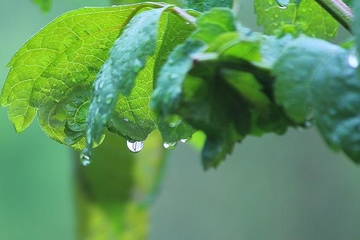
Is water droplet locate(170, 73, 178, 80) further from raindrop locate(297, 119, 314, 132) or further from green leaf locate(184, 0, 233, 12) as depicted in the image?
green leaf locate(184, 0, 233, 12)

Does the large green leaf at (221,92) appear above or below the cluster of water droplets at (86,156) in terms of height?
above

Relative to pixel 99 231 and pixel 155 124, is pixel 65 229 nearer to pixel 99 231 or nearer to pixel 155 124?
pixel 99 231

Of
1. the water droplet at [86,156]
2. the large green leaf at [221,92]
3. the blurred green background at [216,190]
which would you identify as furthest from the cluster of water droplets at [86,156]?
the blurred green background at [216,190]

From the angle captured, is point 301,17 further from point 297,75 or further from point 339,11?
point 297,75

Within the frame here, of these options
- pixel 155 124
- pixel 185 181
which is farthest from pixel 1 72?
pixel 155 124

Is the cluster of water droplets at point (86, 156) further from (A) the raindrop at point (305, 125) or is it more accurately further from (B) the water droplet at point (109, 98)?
(A) the raindrop at point (305, 125)

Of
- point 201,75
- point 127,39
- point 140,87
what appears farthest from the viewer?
point 140,87

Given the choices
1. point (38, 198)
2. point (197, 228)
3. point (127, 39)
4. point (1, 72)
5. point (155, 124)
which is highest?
point (127, 39)
